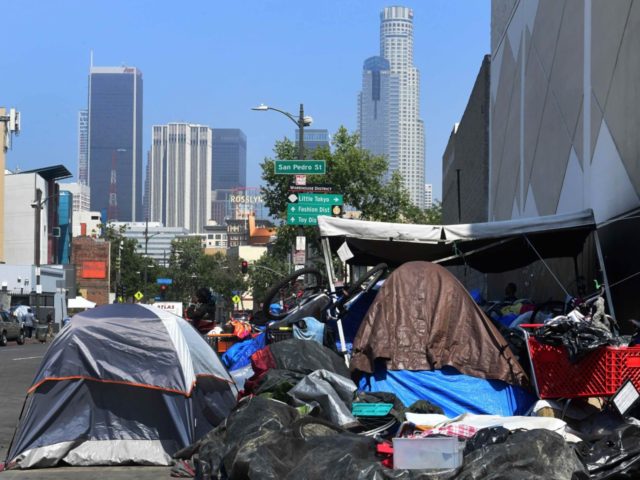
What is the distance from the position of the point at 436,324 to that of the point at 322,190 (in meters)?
19.4

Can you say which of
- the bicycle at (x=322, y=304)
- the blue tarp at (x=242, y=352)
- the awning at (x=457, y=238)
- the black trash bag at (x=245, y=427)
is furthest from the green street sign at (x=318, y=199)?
the black trash bag at (x=245, y=427)

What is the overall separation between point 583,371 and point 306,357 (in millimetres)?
3094

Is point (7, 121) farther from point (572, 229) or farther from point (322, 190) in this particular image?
point (572, 229)

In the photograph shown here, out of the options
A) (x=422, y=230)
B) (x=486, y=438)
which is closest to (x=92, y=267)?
(x=422, y=230)

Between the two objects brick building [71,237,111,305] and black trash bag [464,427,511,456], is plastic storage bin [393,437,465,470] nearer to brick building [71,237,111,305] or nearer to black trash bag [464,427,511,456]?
black trash bag [464,427,511,456]

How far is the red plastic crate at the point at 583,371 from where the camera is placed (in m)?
8.43

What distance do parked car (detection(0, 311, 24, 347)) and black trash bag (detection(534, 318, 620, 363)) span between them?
35953mm

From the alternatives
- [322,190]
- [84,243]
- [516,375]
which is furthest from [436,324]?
[84,243]

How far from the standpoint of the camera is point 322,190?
29.5 metres

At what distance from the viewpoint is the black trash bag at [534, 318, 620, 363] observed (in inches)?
331

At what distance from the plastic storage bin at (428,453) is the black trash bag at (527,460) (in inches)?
6.0

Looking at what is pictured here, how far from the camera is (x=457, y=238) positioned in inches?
473

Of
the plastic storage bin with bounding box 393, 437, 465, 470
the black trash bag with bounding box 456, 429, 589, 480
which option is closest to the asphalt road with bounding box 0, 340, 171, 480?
the plastic storage bin with bounding box 393, 437, 465, 470

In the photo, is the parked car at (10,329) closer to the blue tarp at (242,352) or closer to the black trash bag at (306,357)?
the blue tarp at (242,352)
